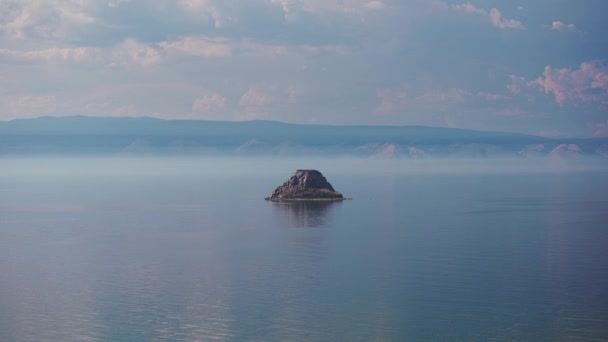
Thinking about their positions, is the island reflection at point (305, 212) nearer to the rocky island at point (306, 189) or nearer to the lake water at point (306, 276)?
the lake water at point (306, 276)

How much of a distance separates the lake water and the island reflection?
619 mm

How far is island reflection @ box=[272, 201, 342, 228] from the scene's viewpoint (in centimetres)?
11462

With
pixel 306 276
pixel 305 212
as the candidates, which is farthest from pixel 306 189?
pixel 306 276

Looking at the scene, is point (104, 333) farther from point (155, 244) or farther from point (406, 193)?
point (406, 193)

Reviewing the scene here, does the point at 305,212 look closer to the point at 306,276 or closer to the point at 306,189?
the point at 306,189

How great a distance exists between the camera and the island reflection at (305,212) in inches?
4513

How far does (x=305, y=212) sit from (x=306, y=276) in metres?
60.1

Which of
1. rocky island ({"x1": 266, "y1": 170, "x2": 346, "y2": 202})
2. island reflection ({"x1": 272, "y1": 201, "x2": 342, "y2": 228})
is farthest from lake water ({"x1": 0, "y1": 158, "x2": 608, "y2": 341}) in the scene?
rocky island ({"x1": 266, "y1": 170, "x2": 346, "y2": 202})

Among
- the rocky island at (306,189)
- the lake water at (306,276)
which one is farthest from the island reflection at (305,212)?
the rocky island at (306,189)

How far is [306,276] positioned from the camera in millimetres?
69812

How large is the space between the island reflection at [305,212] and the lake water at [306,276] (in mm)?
619

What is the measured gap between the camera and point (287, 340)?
160 ft

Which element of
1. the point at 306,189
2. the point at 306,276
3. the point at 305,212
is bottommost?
the point at 306,276

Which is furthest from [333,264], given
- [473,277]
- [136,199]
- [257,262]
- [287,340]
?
[136,199]
